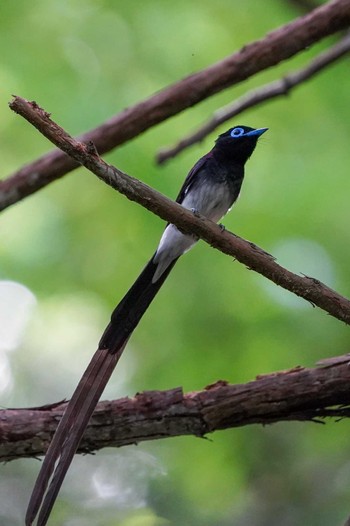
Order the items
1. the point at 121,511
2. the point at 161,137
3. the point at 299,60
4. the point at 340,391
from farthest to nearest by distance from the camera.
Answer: the point at 299,60
the point at 161,137
the point at 121,511
the point at 340,391

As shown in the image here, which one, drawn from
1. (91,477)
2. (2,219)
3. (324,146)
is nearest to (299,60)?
(324,146)

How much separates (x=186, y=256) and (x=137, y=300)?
6.59ft

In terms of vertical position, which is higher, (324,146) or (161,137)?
(161,137)

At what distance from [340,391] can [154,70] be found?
297 cm

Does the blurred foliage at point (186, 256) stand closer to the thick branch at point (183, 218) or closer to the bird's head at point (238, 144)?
the bird's head at point (238, 144)

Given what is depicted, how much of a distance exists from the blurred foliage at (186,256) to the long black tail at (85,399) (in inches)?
63.1

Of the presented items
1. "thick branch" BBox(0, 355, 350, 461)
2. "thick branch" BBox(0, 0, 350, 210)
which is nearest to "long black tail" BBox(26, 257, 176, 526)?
"thick branch" BBox(0, 355, 350, 461)

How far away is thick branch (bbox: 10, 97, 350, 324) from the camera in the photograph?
2.63m

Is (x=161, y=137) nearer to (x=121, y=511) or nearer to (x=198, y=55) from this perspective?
(x=198, y=55)

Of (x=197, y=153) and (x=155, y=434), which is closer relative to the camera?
(x=155, y=434)

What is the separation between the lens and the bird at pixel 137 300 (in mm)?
3133

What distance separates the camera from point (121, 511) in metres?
5.08

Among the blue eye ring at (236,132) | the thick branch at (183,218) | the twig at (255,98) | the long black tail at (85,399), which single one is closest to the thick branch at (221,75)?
the twig at (255,98)

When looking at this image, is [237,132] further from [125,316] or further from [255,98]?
[125,316]
